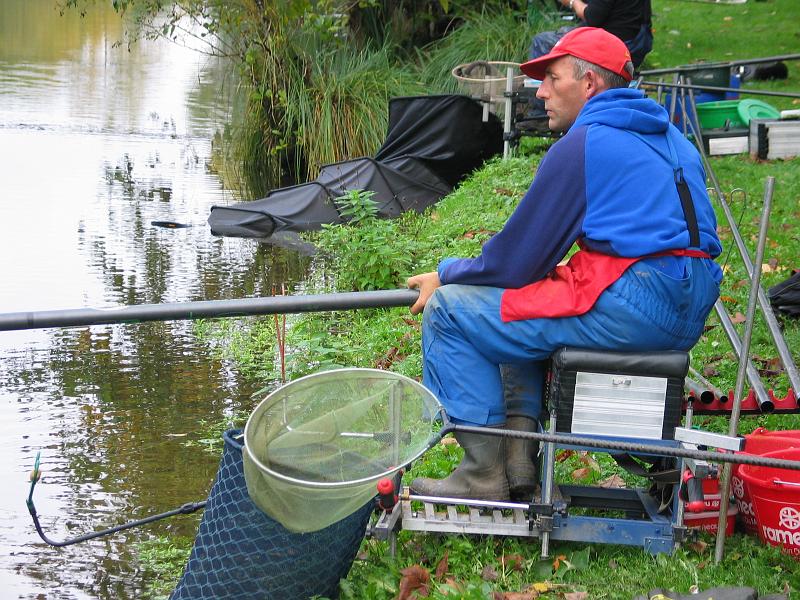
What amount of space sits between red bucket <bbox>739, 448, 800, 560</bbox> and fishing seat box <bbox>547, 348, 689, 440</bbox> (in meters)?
0.39

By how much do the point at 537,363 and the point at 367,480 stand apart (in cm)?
96

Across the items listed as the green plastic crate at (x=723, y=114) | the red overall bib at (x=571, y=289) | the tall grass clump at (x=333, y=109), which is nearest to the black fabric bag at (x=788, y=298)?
the red overall bib at (x=571, y=289)

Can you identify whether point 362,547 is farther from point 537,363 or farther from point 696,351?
point 696,351

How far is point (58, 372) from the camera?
22.1 ft

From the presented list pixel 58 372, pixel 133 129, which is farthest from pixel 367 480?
pixel 133 129

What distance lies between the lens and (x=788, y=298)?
21.4ft

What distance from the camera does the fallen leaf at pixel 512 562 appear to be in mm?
3888

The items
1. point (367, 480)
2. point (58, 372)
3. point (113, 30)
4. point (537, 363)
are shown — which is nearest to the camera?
point (367, 480)

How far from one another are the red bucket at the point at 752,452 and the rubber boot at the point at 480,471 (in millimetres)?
828

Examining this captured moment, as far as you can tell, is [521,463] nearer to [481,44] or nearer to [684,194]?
[684,194]

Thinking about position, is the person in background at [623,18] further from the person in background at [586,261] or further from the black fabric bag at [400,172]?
the person in background at [586,261]

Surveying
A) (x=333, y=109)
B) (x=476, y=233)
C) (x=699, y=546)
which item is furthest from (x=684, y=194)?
(x=333, y=109)

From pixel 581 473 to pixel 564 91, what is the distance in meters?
1.67

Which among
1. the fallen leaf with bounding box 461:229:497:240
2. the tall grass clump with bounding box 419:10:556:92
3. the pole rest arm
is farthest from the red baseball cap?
the tall grass clump with bounding box 419:10:556:92
